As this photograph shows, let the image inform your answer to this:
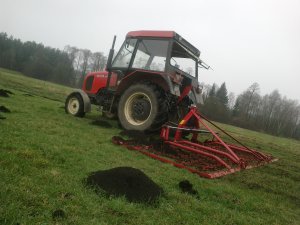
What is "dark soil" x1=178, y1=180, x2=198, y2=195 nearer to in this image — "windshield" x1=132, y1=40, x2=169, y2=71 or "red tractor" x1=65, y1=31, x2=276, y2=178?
"red tractor" x1=65, y1=31, x2=276, y2=178

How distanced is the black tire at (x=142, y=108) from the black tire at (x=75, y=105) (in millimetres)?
1725

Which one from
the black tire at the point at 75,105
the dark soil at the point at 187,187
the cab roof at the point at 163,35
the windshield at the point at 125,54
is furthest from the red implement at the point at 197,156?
the black tire at the point at 75,105

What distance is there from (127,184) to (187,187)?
1.07 metres

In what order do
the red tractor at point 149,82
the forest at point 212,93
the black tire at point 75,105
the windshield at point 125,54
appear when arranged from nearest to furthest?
the red tractor at point 149,82, the windshield at point 125,54, the black tire at point 75,105, the forest at point 212,93

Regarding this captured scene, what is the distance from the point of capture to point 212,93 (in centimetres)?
7706

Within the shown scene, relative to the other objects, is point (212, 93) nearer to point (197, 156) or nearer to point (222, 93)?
point (222, 93)

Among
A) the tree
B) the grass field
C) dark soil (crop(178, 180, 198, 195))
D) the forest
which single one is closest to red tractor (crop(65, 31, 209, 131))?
the grass field

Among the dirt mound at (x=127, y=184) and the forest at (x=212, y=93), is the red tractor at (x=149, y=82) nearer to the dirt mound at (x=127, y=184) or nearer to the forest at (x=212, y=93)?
the dirt mound at (x=127, y=184)

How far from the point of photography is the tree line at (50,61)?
74.0 meters

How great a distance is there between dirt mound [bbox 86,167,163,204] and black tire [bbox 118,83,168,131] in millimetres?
3821

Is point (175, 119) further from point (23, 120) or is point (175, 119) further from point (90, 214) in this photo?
point (90, 214)

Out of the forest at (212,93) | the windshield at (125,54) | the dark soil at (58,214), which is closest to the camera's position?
the dark soil at (58,214)

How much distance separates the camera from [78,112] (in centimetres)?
1021

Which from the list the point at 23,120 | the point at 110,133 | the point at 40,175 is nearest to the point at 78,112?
the point at 110,133
